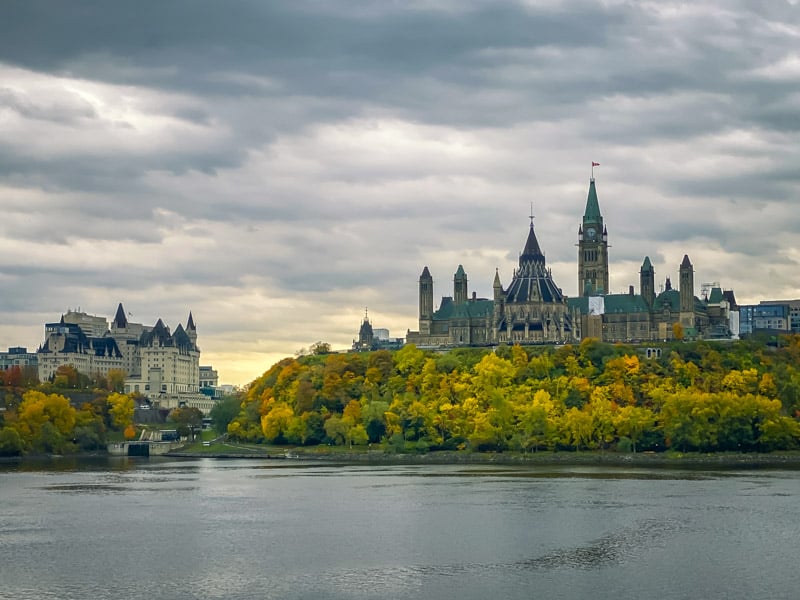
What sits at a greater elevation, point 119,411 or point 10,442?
point 119,411

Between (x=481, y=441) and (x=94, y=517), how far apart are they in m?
68.0

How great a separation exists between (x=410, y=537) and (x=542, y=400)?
251ft

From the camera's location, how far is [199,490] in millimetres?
108938

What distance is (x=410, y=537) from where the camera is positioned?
250 ft

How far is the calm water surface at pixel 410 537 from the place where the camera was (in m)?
61.1

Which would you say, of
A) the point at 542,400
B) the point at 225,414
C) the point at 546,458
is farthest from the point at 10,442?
the point at 546,458

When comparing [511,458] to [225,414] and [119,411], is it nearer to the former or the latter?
[225,414]

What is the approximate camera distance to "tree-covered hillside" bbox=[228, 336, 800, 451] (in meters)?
139

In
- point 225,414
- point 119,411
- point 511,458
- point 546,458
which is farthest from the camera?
point 119,411

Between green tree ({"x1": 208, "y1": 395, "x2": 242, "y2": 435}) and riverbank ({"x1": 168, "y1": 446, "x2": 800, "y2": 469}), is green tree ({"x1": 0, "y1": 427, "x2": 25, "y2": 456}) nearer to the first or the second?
riverbank ({"x1": 168, "y1": 446, "x2": 800, "y2": 469})

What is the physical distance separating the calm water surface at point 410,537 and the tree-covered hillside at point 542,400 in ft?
67.3

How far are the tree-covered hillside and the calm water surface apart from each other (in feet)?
67.3

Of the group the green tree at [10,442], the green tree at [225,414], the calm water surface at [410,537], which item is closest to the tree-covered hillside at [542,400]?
the green tree at [225,414]

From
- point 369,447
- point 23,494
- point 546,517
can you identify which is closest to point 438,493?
point 546,517
